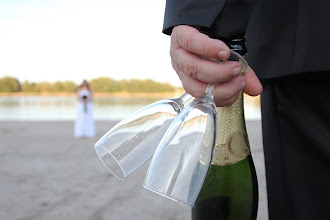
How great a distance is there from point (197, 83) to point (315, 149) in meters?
0.25

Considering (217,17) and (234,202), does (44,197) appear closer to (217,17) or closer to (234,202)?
(234,202)

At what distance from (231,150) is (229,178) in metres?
0.09

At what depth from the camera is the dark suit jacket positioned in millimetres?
519

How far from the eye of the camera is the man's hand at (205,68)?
0.47 m

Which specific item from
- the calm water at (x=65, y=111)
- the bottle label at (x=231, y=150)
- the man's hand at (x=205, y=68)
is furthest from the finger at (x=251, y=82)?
the calm water at (x=65, y=111)

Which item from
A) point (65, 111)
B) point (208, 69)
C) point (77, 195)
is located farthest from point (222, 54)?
point (65, 111)

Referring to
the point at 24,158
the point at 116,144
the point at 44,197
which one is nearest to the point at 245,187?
the point at 116,144

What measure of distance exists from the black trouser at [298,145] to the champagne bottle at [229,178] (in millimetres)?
87

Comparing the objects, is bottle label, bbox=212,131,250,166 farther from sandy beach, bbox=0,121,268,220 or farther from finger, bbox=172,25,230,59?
sandy beach, bbox=0,121,268,220

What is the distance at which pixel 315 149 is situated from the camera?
55cm

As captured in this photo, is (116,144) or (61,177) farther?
(61,177)

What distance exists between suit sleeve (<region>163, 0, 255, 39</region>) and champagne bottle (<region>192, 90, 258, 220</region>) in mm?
213

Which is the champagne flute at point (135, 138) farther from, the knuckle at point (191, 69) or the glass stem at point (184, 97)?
the knuckle at point (191, 69)

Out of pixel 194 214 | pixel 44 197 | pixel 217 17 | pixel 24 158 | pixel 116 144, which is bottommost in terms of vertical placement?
pixel 24 158
